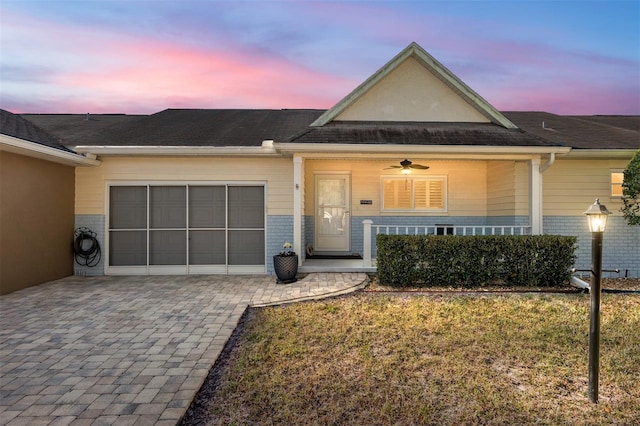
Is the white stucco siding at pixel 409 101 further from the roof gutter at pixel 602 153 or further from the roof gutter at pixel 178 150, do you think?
the roof gutter at pixel 602 153

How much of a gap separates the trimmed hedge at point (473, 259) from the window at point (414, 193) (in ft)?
10.5

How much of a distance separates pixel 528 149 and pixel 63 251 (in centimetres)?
1109

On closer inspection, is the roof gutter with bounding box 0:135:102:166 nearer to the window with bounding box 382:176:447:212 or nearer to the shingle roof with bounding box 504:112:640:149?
the window with bounding box 382:176:447:212

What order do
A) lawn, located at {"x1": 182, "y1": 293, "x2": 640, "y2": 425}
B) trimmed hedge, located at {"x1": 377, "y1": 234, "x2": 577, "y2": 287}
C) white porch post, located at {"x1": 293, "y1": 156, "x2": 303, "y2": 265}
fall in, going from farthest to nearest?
1. white porch post, located at {"x1": 293, "y1": 156, "x2": 303, "y2": 265}
2. trimmed hedge, located at {"x1": 377, "y1": 234, "x2": 577, "y2": 287}
3. lawn, located at {"x1": 182, "y1": 293, "x2": 640, "y2": 425}

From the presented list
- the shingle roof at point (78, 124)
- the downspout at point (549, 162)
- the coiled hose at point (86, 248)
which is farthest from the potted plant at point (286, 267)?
the downspout at point (549, 162)

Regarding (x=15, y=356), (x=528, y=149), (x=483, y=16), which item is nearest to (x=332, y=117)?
(x=528, y=149)

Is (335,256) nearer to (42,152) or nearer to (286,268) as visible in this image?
(286,268)

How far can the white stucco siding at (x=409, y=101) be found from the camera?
863 centimetres

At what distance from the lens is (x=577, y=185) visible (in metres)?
8.50

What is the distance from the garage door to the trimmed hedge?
346cm

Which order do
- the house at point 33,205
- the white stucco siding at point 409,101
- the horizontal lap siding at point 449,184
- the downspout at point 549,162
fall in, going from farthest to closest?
the horizontal lap siding at point 449,184 < the white stucco siding at point 409,101 < the downspout at point 549,162 < the house at point 33,205

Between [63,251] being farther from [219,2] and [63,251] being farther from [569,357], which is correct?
[569,357]

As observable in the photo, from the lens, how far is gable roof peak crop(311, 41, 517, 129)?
27.5 feet

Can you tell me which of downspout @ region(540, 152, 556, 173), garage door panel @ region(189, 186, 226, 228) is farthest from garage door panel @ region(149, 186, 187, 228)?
downspout @ region(540, 152, 556, 173)
